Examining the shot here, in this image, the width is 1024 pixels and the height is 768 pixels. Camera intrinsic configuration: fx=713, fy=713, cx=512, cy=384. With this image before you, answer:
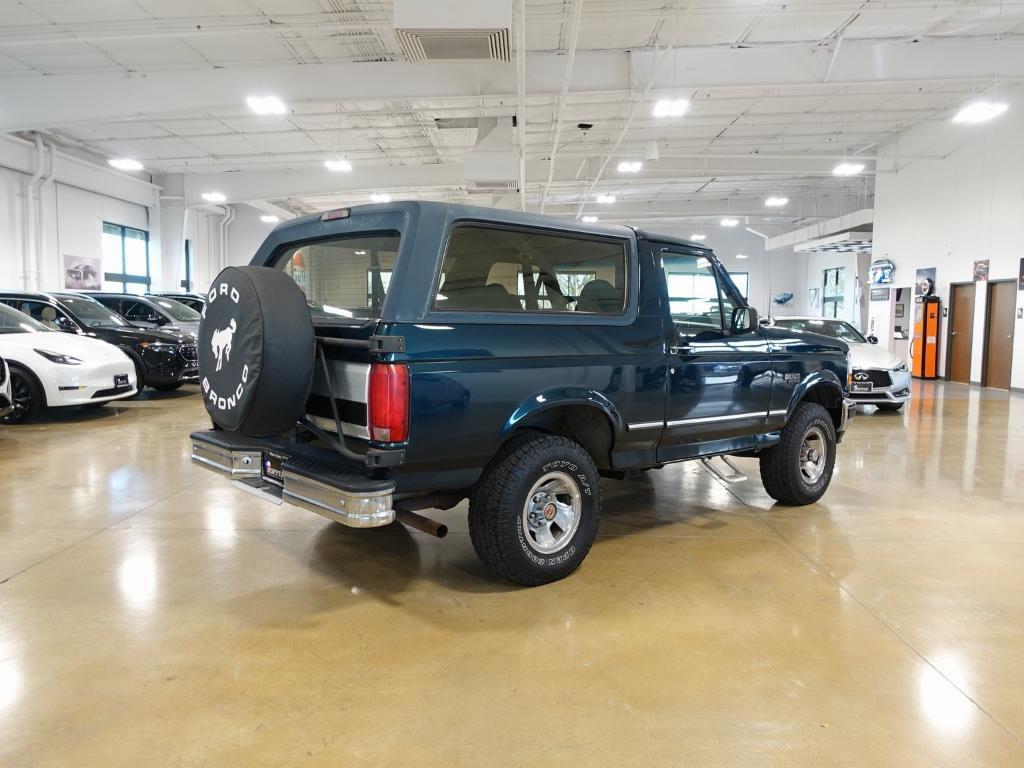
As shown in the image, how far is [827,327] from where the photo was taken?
433 inches

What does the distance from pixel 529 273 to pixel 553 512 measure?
4.00 feet

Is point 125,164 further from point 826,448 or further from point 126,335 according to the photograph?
point 826,448

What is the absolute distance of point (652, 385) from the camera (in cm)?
393

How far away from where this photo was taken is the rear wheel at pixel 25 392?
7992mm

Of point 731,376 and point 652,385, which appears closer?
point 652,385

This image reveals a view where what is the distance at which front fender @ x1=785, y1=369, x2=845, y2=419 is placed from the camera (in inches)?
191

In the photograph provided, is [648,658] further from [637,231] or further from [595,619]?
[637,231]

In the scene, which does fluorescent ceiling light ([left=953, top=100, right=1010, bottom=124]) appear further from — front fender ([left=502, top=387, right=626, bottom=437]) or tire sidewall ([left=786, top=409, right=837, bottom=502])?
front fender ([left=502, top=387, right=626, bottom=437])

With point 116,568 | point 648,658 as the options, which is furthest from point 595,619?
point 116,568

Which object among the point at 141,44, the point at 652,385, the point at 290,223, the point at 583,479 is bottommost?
the point at 583,479

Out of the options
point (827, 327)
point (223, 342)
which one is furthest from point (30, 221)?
point (827, 327)

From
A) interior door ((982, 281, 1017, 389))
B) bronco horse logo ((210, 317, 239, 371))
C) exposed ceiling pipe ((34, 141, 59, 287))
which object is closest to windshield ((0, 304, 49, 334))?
bronco horse logo ((210, 317, 239, 371))

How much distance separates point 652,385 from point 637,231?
924mm

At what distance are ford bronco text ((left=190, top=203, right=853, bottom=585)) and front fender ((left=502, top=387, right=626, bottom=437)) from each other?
11 millimetres
